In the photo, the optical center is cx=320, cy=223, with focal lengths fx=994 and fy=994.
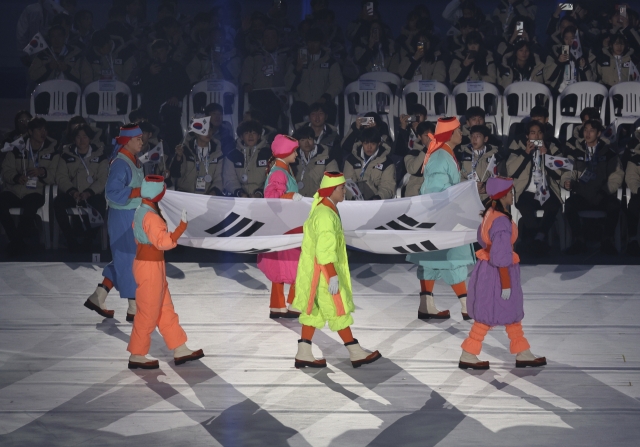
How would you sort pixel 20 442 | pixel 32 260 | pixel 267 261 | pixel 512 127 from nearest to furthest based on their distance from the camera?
1. pixel 20 442
2. pixel 267 261
3. pixel 32 260
4. pixel 512 127

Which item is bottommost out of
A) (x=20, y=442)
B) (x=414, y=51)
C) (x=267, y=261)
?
(x=20, y=442)

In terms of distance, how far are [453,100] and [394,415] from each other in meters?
7.76

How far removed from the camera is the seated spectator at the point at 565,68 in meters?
13.5

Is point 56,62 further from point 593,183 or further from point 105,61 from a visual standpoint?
point 593,183

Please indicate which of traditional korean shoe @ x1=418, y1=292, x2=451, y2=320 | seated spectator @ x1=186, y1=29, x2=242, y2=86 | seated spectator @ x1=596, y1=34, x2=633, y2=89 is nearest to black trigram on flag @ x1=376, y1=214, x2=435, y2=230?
traditional korean shoe @ x1=418, y1=292, x2=451, y2=320

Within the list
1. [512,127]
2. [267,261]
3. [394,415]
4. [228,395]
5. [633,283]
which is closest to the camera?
[394,415]

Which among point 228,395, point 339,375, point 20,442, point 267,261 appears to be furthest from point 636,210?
point 20,442

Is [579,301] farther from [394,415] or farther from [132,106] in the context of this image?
[132,106]

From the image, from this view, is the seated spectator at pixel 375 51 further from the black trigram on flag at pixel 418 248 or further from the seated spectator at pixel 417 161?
the black trigram on flag at pixel 418 248

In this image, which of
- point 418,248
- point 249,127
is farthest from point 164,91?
point 418,248

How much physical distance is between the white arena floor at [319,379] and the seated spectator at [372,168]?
228 centimetres

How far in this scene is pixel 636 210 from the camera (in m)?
11.6

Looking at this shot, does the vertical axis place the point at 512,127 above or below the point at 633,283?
above

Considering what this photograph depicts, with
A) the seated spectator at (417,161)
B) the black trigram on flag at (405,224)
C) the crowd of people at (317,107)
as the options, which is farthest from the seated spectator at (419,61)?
the black trigram on flag at (405,224)
